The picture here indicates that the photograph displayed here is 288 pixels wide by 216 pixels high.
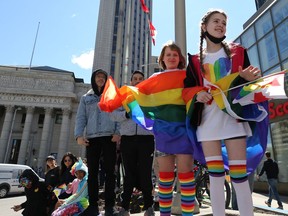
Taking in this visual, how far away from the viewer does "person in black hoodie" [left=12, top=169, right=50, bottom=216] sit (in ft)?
12.1

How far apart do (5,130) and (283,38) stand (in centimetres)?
4183

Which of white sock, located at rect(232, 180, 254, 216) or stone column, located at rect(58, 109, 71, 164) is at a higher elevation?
stone column, located at rect(58, 109, 71, 164)

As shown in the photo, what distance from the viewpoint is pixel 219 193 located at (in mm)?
1921

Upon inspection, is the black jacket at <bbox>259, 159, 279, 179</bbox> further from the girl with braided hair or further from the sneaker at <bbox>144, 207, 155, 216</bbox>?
the girl with braided hair

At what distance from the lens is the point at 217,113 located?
6.89ft

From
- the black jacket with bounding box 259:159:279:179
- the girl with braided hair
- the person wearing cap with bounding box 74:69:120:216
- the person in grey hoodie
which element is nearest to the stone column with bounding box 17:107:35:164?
the black jacket with bounding box 259:159:279:179

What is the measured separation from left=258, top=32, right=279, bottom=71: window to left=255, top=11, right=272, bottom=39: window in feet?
1.55

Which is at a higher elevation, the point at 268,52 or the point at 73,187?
the point at 268,52

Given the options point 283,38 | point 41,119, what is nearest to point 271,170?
point 283,38

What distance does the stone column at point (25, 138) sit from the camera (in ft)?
129

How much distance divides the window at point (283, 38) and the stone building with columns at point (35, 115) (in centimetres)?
3557

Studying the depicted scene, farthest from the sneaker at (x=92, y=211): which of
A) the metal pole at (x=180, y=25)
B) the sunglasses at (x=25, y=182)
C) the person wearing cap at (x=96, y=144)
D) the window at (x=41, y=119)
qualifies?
the window at (x=41, y=119)

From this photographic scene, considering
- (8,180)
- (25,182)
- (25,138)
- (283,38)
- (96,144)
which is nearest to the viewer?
(96,144)

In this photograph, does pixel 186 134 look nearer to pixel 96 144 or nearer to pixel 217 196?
pixel 217 196
